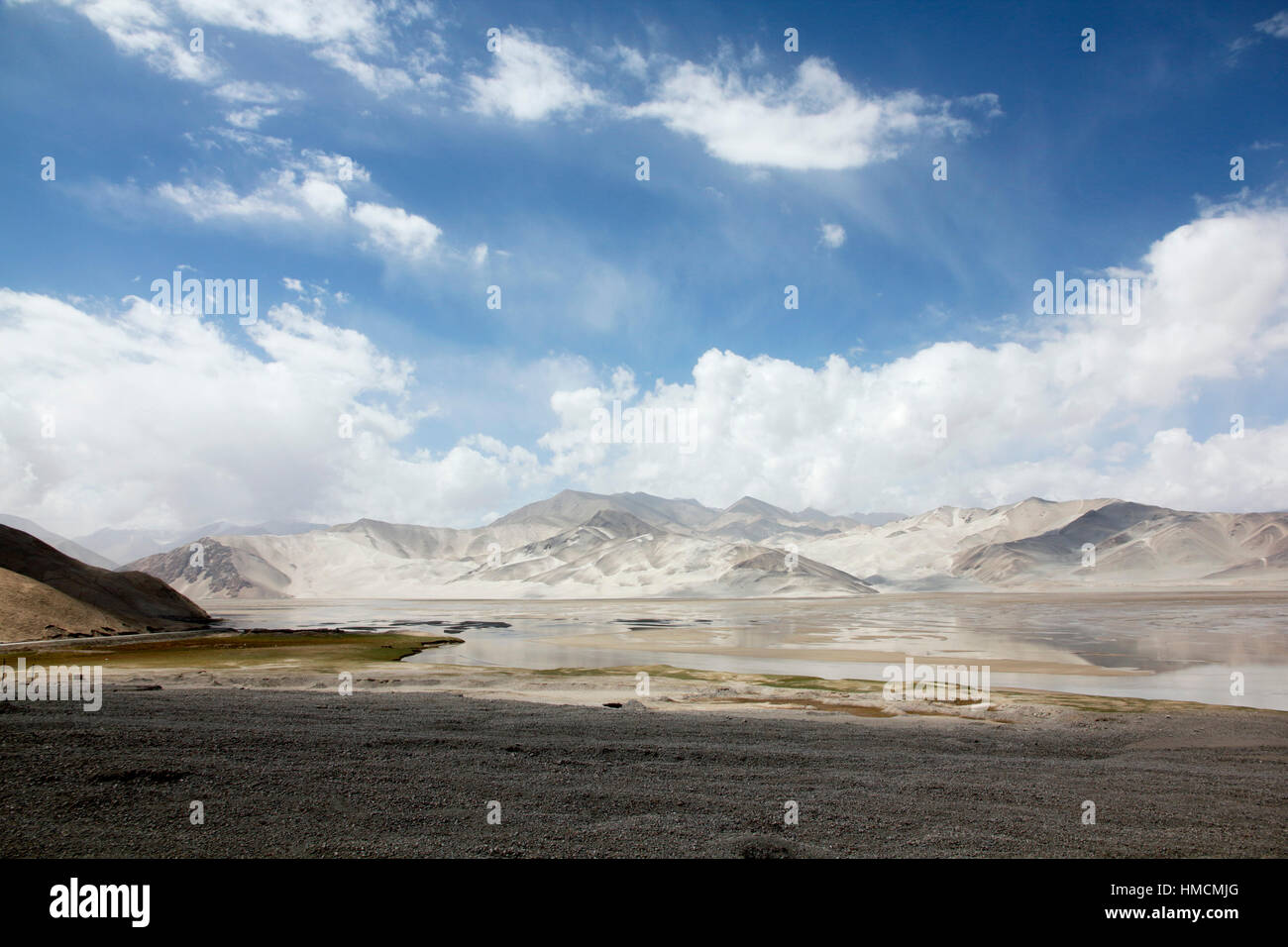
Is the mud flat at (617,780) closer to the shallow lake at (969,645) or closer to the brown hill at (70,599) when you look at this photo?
the shallow lake at (969,645)

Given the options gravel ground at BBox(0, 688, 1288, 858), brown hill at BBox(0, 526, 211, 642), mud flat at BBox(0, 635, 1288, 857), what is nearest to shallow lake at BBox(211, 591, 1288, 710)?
mud flat at BBox(0, 635, 1288, 857)

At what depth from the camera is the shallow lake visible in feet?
113

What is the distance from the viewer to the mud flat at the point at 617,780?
388 inches

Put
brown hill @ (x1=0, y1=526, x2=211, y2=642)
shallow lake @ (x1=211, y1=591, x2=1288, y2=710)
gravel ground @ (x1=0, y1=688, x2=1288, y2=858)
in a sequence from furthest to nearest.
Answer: brown hill @ (x1=0, y1=526, x2=211, y2=642) → shallow lake @ (x1=211, y1=591, x2=1288, y2=710) → gravel ground @ (x1=0, y1=688, x2=1288, y2=858)

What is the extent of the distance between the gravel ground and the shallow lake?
16.6m

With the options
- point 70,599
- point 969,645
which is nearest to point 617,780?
point 969,645

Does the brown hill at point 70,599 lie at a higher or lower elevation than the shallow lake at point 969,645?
higher

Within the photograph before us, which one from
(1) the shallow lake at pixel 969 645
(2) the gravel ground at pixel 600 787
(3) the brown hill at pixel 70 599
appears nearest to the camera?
(2) the gravel ground at pixel 600 787

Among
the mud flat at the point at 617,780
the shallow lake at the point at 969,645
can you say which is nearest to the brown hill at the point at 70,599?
the shallow lake at the point at 969,645

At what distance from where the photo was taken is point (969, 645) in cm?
5112

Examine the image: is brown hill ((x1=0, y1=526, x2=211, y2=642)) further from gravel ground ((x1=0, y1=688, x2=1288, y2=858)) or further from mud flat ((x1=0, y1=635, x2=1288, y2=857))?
gravel ground ((x1=0, y1=688, x2=1288, y2=858))

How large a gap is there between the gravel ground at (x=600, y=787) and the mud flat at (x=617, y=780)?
56 mm
